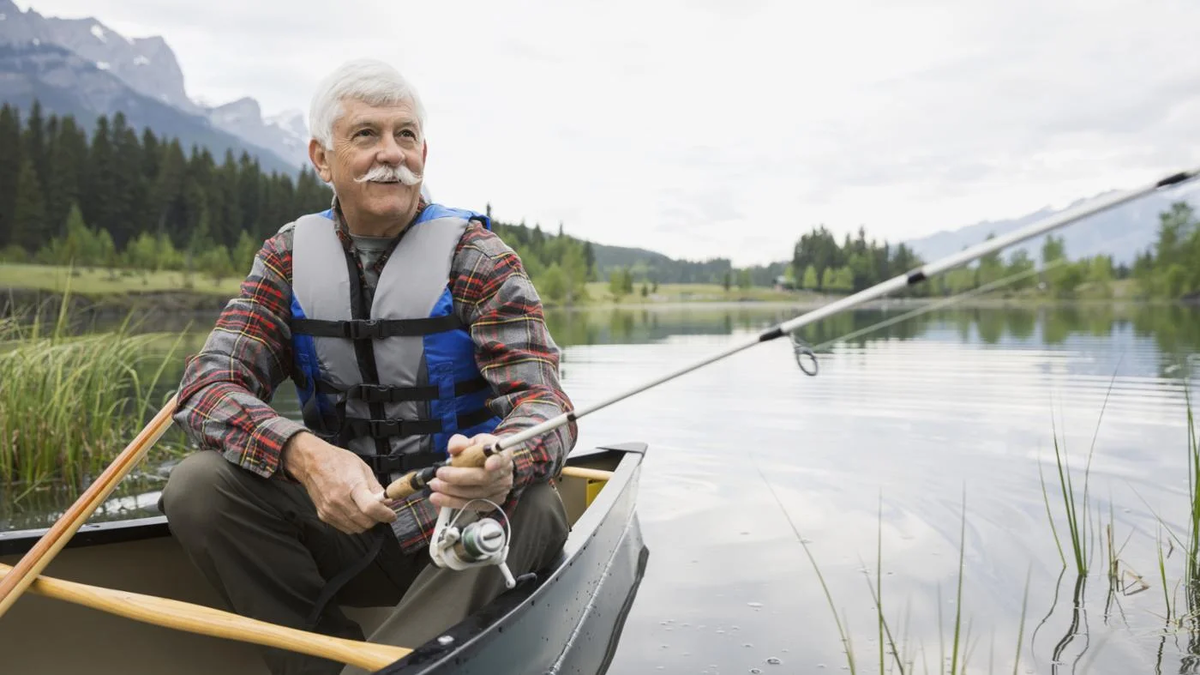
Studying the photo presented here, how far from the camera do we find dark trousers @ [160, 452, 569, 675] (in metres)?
2.16

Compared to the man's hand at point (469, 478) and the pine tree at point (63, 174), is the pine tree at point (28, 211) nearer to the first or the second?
the pine tree at point (63, 174)

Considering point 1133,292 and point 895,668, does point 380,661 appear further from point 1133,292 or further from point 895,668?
point 1133,292

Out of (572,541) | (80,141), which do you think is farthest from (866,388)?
(80,141)

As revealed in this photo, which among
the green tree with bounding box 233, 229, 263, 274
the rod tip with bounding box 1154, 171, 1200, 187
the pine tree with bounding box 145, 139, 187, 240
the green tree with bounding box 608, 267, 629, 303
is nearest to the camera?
the rod tip with bounding box 1154, 171, 1200, 187

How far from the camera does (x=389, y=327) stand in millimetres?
2391

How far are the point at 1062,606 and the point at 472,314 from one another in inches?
117

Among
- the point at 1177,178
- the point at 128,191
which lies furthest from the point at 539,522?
the point at 128,191

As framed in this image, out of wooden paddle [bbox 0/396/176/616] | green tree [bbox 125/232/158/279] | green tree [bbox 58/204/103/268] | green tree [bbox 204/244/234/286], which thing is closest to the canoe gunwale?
wooden paddle [bbox 0/396/176/616]

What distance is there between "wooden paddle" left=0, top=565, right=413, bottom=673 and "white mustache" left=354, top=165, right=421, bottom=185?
111cm

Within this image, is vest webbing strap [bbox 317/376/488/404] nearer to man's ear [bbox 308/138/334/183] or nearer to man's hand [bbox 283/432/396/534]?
man's hand [bbox 283/432/396/534]

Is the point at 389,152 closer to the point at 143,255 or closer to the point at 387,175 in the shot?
the point at 387,175

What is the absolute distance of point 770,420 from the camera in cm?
962

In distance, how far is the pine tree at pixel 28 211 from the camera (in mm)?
57281

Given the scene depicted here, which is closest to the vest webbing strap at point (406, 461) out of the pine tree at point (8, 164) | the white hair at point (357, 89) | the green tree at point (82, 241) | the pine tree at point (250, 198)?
→ the white hair at point (357, 89)
